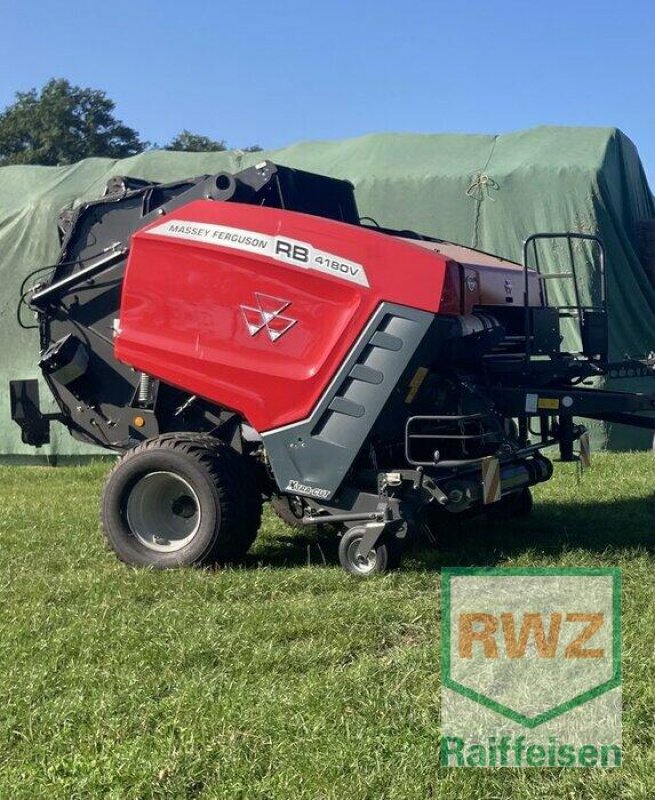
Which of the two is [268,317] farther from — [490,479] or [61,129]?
[61,129]

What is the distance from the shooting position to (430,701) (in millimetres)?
3631

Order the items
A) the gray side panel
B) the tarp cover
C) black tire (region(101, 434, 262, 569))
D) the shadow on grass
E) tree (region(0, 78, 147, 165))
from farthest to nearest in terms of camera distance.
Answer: tree (region(0, 78, 147, 165)), the tarp cover, the shadow on grass, black tire (region(101, 434, 262, 569)), the gray side panel

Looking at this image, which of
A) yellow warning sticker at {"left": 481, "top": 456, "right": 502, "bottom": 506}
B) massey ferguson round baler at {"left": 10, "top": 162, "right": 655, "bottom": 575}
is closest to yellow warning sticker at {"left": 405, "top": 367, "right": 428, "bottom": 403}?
massey ferguson round baler at {"left": 10, "top": 162, "right": 655, "bottom": 575}

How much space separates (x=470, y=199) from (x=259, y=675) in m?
8.67

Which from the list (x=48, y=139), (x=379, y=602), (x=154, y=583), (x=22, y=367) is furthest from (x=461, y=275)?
(x=48, y=139)

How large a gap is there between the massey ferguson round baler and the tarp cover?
4682 mm

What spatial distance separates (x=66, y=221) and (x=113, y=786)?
186 inches

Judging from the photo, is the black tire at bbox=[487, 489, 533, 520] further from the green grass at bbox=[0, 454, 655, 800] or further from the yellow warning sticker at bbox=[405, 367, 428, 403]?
the yellow warning sticker at bbox=[405, 367, 428, 403]

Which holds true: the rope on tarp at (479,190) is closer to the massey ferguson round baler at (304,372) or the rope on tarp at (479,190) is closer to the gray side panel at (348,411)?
the massey ferguson round baler at (304,372)

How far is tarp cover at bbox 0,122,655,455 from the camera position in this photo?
1127 cm

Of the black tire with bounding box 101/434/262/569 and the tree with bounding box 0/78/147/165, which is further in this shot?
the tree with bounding box 0/78/147/165

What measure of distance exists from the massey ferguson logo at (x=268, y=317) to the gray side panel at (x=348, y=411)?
450 mm

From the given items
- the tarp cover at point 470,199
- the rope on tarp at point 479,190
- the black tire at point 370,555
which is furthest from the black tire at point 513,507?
the rope on tarp at point 479,190

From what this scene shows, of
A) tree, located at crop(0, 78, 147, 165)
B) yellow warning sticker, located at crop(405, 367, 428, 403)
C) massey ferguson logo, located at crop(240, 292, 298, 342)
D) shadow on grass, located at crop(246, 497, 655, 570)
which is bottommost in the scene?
shadow on grass, located at crop(246, 497, 655, 570)
